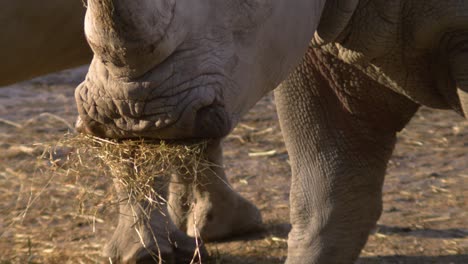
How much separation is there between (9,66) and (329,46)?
3.86 ft

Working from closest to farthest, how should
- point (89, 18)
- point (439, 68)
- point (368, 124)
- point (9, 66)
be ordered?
point (89, 18) < point (439, 68) < point (368, 124) < point (9, 66)

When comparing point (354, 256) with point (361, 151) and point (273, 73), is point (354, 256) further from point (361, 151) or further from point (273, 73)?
point (273, 73)

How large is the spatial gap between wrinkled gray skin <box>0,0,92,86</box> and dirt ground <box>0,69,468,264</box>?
0.27 m

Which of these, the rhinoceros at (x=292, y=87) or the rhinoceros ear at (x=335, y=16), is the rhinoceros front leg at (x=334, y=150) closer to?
the rhinoceros at (x=292, y=87)

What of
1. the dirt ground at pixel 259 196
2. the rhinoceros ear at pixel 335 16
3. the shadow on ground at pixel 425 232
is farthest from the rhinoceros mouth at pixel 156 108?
the shadow on ground at pixel 425 232

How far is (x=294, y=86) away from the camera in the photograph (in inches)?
122

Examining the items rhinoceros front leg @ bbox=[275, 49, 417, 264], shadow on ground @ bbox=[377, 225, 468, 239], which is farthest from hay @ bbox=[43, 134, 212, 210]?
shadow on ground @ bbox=[377, 225, 468, 239]

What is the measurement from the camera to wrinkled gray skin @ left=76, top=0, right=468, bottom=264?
1.98 metres

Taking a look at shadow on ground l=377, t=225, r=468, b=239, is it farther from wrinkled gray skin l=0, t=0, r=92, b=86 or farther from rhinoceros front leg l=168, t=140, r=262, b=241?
wrinkled gray skin l=0, t=0, r=92, b=86

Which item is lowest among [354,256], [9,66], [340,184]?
[354,256]

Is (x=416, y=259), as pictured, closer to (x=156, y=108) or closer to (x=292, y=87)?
(x=292, y=87)

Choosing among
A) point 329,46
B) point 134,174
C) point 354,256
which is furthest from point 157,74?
point 354,256

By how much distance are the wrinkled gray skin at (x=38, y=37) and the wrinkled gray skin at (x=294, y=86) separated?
574 mm

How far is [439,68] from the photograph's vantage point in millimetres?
2633
